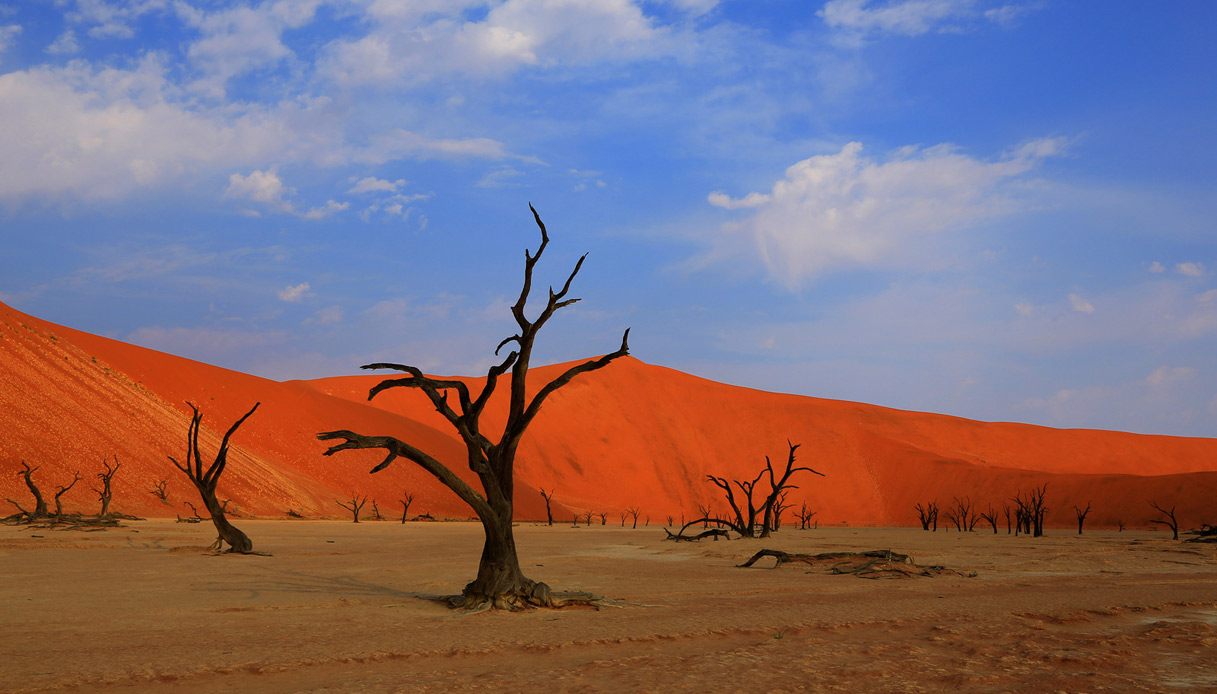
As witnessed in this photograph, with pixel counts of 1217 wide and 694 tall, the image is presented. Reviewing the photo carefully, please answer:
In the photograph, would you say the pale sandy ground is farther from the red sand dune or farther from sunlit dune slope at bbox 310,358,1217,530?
sunlit dune slope at bbox 310,358,1217,530

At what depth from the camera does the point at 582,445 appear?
277 ft

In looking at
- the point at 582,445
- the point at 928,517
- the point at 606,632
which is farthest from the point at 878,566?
the point at 582,445

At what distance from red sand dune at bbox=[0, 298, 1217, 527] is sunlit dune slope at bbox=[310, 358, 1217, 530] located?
0.74ft

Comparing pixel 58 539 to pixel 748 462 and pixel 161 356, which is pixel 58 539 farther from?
pixel 748 462

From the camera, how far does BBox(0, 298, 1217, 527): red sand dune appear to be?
4388cm

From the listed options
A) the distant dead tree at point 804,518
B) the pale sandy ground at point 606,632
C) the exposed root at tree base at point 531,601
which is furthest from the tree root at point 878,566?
the distant dead tree at point 804,518

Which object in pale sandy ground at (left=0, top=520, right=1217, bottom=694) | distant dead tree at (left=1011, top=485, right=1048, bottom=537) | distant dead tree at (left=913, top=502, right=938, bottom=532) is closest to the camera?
pale sandy ground at (left=0, top=520, right=1217, bottom=694)

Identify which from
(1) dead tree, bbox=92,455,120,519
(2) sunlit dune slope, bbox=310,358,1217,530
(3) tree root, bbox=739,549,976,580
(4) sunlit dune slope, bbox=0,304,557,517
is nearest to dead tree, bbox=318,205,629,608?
(3) tree root, bbox=739,549,976,580

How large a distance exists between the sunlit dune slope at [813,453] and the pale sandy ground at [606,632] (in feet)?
188

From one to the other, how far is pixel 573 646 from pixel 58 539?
20584 millimetres

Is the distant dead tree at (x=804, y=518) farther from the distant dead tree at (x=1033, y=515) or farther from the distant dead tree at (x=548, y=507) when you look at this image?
the distant dead tree at (x=548, y=507)

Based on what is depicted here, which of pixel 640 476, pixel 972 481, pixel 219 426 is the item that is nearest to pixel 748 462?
pixel 640 476

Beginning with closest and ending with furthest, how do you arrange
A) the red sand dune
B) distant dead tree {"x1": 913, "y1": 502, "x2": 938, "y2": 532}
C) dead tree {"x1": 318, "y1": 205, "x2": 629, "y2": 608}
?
1. dead tree {"x1": 318, "y1": 205, "x2": 629, "y2": 608}
2. the red sand dune
3. distant dead tree {"x1": 913, "y1": 502, "x2": 938, "y2": 532}

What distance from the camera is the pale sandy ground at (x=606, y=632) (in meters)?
6.73
